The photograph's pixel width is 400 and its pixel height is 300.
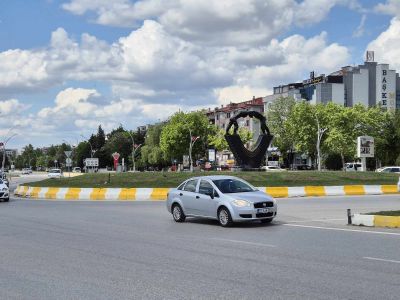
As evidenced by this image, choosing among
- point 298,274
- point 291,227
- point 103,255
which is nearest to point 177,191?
point 291,227

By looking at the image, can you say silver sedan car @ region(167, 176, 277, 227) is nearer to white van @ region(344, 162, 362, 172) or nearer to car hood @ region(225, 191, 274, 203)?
car hood @ region(225, 191, 274, 203)

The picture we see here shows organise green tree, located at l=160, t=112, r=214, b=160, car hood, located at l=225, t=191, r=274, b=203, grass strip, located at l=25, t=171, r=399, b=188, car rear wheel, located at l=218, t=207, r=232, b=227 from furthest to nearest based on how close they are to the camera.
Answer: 1. green tree, located at l=160, t=112, r=214, b=160
2. grass strip, located at l=25, t=171, r=399, b=188
3. car rear wheel, located at l=218, t=207, r=232, b=227
4. car hood, located at l=225, t=191, r=274, b=203

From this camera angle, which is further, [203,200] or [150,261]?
[203,200]

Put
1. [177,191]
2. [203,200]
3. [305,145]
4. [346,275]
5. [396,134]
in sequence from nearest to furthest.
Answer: [346,275], [203,200], [177,191], [396,134], [305,145]

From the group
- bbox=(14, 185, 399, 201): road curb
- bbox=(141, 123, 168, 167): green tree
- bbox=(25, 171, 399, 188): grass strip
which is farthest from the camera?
bbox=(141, 123, 168, 167): green tree

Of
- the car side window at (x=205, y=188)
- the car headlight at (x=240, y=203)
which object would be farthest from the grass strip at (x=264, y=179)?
the car headlight at (x=240, y=203)

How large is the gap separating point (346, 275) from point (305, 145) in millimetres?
82114

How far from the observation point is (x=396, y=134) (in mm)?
81938

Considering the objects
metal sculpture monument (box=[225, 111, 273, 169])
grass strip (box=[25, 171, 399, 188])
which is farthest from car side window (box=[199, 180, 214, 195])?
metal sculpture monument (box=[225, 111, 273, 169])

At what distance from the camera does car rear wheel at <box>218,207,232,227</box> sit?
1658 centimetres

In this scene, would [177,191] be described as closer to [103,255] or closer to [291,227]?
[291,227]

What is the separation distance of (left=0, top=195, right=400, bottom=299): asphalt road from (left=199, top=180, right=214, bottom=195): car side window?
41.3 inches

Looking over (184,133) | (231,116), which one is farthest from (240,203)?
(231,116)

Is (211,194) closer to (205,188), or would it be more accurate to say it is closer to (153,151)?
(205,188)
